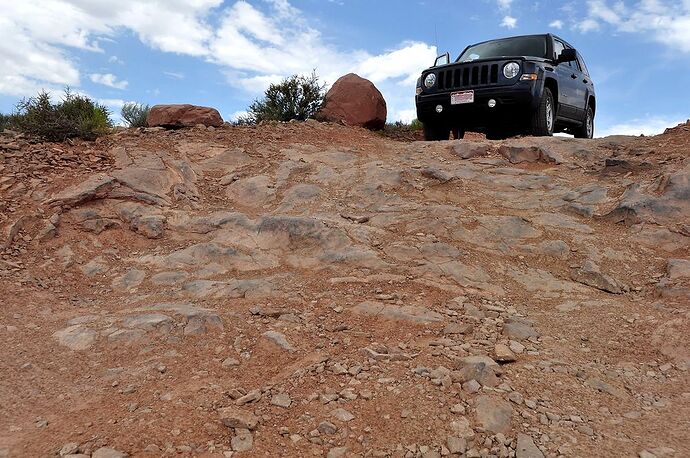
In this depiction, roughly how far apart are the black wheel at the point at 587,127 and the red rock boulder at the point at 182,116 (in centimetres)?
752

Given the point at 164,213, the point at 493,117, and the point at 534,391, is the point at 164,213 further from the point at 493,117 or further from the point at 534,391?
the point at 493,117

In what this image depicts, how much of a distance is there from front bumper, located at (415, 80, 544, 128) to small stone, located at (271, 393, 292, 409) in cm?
672

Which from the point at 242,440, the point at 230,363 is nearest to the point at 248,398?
the point at 242,440

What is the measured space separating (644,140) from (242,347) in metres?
7.70

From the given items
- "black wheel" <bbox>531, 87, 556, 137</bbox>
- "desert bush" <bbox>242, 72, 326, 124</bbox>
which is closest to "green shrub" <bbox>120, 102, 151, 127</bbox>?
"desert bush" <bbox>242, 72, 326, 124</bbox>

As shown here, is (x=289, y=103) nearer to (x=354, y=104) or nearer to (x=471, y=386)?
(x=354, y=104)

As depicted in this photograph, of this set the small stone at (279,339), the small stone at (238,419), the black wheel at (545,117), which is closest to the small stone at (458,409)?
the small stone at (238,419)

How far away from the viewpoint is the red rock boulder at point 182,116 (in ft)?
30.4

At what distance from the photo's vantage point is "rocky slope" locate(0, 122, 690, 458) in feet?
9.52

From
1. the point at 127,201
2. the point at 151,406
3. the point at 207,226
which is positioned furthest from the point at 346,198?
the point at 151,406

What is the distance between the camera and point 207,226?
19.9ft

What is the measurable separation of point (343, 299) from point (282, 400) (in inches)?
58.0

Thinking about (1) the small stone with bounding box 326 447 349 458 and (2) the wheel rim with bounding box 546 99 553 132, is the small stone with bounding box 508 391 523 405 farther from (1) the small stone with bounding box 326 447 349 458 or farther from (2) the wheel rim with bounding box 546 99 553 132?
(2) the wheel rim with bounding box 546 99 553 132

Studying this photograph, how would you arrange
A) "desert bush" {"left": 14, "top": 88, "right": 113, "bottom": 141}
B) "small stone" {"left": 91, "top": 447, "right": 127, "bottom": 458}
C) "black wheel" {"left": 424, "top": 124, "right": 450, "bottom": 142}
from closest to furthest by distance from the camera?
"small stone" {"left": 91, "top": 447, "right": 127, "bottom": 458} → "desert bush" {"left": 14, "top": 88, "right": 113, "bottom": 141} → "black wheel" {"left": 424, "top": 124, "right": 450, "bottom": 142}
